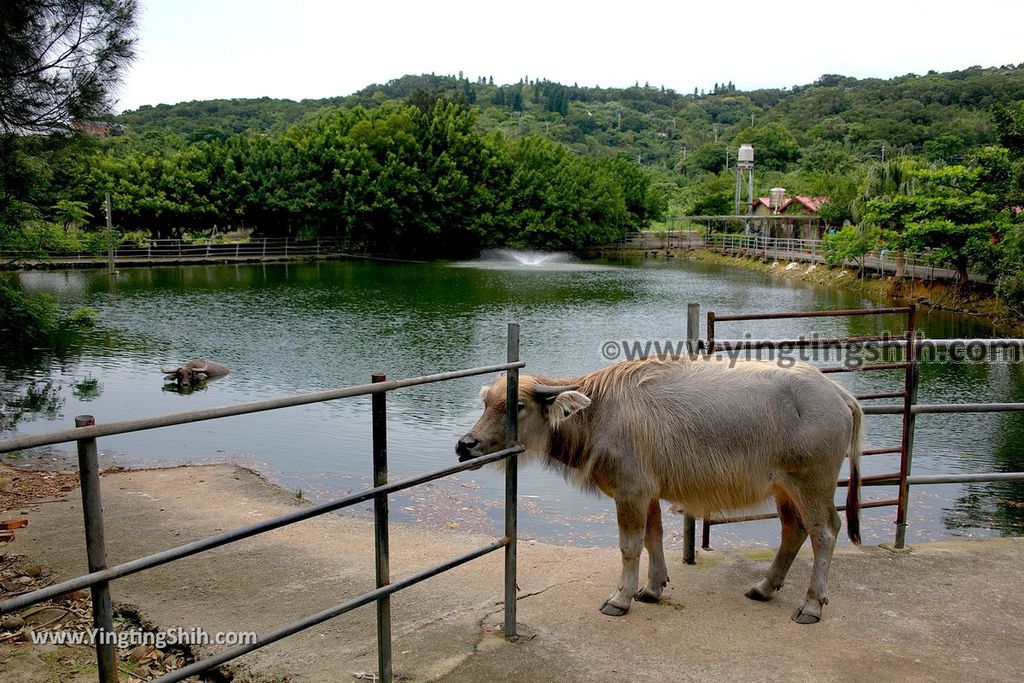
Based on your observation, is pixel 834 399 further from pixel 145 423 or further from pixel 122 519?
pixel 122 519

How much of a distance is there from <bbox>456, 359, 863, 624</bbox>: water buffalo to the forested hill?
3893cm

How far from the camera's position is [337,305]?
23.8 metres

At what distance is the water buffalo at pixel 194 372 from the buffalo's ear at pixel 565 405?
11399 mm

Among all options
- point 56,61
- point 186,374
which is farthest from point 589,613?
point 186,374

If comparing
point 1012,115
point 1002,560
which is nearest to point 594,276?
point 1012,115

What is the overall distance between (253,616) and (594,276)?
3198 cm

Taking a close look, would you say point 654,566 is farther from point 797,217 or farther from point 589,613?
point 797,217

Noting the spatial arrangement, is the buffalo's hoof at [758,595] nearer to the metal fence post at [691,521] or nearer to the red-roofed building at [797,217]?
the metal fence post at [691,521]

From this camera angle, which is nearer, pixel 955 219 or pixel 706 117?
pixel 955 219

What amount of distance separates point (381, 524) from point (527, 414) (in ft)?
3.81

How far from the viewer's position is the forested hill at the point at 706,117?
71688 millimetres

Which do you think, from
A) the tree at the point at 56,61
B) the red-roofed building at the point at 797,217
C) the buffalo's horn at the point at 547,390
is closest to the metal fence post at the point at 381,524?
the buffalo's horn at the point at 547,390

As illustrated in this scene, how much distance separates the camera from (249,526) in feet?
7.48

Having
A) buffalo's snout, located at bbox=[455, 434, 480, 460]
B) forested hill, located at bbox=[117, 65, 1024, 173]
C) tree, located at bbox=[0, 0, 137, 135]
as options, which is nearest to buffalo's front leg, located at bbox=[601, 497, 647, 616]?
buffalo's snout, located at bbox=[455, 434, 480, 460]
